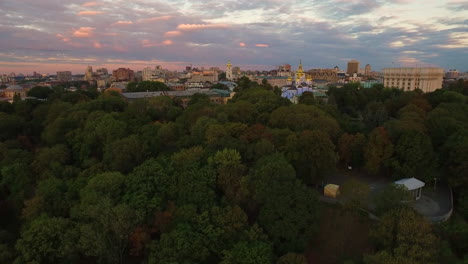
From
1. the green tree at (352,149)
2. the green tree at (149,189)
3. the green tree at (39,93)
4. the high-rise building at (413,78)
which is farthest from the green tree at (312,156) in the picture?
the high-rise building at (413,78)

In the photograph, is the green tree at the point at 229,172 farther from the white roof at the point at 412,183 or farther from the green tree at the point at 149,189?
the white roof at the point at 412,183

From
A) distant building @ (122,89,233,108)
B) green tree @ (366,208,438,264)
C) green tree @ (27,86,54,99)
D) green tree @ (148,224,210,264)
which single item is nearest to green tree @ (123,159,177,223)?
green tree @ (148,224,210,264)

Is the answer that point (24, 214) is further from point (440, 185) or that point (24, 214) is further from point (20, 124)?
point (440, 185)

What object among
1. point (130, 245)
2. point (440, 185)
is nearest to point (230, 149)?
point (130, 245)

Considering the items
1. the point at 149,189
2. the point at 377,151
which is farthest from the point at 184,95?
the point at 377,151

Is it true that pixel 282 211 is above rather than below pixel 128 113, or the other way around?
below
